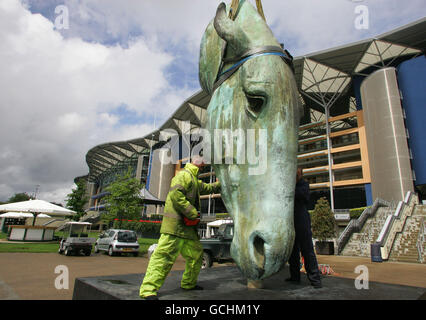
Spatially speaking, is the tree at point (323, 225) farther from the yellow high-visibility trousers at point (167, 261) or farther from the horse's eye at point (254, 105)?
the horse's eye at point (254, 105)

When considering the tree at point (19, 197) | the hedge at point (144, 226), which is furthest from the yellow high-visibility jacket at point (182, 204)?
the tree at point (19, 197)

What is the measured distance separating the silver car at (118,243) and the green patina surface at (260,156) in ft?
45.4

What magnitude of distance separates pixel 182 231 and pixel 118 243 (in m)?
13.2

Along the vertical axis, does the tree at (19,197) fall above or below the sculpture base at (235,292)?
above

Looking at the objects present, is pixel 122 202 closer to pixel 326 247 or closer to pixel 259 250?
pixel 326 247

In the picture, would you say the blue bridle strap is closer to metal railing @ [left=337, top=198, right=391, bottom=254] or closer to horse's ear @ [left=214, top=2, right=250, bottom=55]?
horse's ear @ [left=214, top=2, right=250, bottom=55]

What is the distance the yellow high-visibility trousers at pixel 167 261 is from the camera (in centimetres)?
199

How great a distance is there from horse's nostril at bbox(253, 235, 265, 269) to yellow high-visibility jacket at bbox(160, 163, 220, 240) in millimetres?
715

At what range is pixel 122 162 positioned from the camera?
251ft

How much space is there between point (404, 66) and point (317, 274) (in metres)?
37.1

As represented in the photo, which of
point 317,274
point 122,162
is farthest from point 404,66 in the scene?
point 122,162

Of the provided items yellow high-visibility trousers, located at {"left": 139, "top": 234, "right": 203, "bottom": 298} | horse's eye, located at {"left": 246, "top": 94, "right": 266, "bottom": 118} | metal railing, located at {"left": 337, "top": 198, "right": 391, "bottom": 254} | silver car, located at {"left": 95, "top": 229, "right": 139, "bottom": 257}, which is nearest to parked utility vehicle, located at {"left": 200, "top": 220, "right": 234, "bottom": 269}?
silver car, located at {"left": 95, "top": 229, "right": 139, "bottom": 257}

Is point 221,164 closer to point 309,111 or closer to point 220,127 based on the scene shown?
point 220,127

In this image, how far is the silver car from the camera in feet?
45.8
